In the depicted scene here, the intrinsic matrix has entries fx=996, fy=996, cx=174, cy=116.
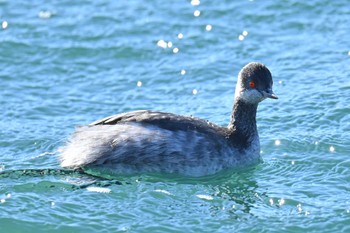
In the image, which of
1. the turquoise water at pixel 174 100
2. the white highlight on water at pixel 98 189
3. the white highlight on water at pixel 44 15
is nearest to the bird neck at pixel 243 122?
the turquoise water at pixel 174 100

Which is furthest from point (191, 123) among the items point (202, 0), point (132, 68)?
point (202, 0)

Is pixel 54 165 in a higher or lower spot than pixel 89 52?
lower

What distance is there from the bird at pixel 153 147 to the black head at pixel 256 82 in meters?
0.02

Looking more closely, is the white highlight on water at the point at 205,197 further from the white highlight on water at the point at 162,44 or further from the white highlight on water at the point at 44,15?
the white highlight on water at the point at 44,15

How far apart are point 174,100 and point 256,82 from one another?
2394 mm

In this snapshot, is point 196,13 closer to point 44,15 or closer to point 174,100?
point 44,15

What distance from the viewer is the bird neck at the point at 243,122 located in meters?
12.4

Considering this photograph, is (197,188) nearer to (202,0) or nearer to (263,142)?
(263,142)

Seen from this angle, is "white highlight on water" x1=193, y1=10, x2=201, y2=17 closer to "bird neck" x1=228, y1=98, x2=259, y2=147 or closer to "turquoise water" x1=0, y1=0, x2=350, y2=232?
"turquoise water" x1=0, y1=0, x2=350, y2=232

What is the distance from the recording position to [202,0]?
17578 millimetres

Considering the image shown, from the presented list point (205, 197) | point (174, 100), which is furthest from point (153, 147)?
point (174, 100)

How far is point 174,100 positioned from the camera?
14383 mm

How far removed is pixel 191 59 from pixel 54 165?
427cm

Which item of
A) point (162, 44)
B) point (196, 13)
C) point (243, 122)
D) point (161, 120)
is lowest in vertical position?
point (243, 122)
